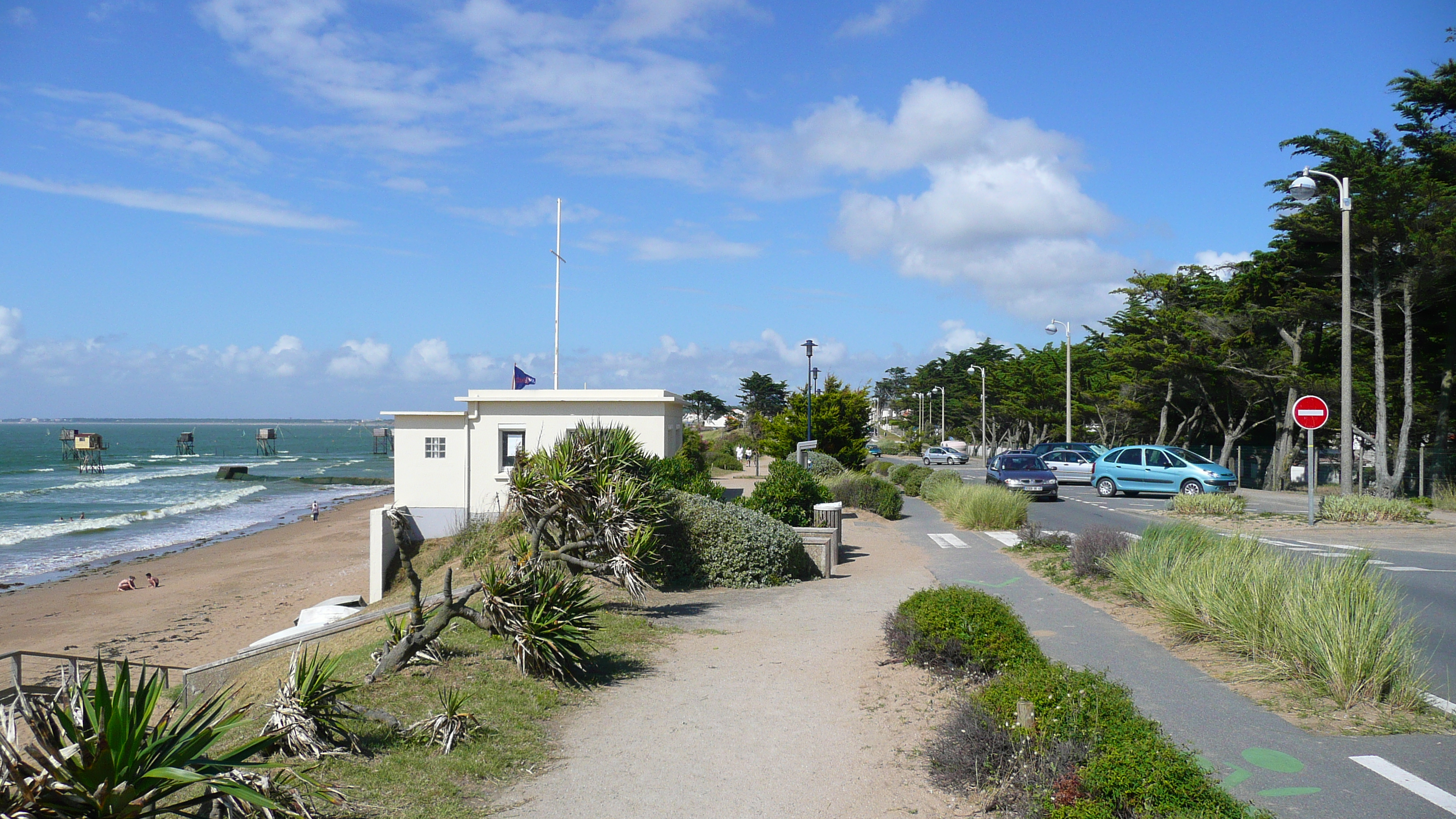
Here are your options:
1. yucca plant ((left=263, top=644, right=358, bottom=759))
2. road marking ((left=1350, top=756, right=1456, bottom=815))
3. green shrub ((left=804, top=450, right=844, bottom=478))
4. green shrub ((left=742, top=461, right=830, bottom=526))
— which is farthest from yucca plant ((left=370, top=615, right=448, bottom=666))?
green shrub ((left=804, top=450, right=844, bottom=478))

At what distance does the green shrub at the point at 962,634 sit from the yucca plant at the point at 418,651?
411 centimetres

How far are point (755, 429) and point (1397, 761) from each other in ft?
203

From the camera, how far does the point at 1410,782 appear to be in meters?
4.80

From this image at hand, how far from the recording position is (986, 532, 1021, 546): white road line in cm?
1650

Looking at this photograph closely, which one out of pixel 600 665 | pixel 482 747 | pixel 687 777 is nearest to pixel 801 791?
pixel 687 777

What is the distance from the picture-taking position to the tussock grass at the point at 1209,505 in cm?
2061

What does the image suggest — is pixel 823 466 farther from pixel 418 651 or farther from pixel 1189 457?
pixel 418 651

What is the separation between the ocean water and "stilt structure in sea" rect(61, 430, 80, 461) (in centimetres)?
188

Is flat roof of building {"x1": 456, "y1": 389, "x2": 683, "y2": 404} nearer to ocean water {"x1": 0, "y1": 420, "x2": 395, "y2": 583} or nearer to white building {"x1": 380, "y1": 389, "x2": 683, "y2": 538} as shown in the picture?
white building {"x1": 380, "y1": 389, "x2": 683, "y2": 538}

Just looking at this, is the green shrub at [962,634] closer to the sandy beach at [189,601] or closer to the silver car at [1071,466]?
the sandy beach at [189,601]

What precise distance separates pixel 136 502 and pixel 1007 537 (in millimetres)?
55835

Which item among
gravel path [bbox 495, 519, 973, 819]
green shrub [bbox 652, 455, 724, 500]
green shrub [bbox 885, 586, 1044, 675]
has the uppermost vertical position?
green shrub [bbox 652, 455, 724, 500]

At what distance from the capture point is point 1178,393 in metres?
43.8

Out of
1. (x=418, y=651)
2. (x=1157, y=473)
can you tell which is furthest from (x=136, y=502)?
(x=418, y=651)
